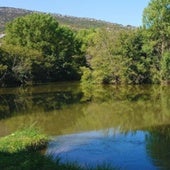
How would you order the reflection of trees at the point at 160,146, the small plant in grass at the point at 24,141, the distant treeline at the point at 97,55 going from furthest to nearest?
the distant treeline at the point at 97,55
the small plant in grass at the point at 24,141
the reflection of trees at the point at 160,146

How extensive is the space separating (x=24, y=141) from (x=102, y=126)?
8128 millimetres

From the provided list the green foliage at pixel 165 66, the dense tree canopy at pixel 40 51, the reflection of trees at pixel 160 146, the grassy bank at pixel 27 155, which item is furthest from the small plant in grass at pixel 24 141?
the dense tree canopy at pixel 40 51

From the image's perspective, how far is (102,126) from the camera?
87.0 ft

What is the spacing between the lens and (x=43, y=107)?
3772cm

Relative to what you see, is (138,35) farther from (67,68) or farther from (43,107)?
(43,107)

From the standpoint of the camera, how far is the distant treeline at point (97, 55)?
6156 centimetres

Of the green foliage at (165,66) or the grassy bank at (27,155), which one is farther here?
the green foliage at (165,66)

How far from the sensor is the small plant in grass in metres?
18.1

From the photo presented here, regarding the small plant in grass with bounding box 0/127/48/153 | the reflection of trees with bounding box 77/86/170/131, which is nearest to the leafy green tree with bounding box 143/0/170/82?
the reflection of trees with bounding box 77/86/170/131

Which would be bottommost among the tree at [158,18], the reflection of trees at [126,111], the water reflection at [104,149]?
the reflection of trees at [126,111]

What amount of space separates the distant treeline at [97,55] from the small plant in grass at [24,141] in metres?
40.6

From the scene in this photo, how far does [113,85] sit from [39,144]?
143ft

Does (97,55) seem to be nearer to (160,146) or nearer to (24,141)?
(160,146)

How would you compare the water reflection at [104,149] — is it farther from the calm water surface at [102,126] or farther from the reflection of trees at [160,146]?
the reflection of trees at [160,146]
